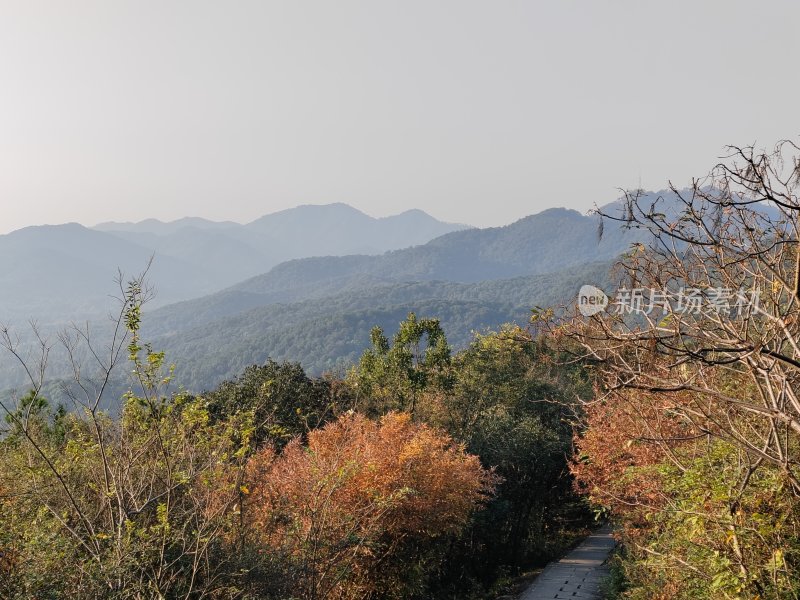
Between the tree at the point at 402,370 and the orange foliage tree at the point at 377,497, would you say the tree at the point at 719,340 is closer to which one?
the orange foliage tree at the point at 377,497

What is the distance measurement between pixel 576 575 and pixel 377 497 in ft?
27.0

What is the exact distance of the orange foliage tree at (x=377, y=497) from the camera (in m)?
8.98

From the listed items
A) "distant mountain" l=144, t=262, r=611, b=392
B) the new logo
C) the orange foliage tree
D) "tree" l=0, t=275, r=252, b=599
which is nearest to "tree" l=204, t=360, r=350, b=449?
the orange foliage tree

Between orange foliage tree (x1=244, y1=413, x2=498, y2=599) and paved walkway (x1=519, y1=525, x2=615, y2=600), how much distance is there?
2.86 meters

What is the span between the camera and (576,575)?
15281 mm

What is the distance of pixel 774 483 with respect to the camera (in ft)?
17.8

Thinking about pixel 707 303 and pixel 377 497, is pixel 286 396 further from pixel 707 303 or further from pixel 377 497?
pixel 707 303

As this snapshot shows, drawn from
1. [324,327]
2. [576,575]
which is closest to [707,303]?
[576,575]

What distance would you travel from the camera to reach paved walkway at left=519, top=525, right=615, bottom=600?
13.6 metres

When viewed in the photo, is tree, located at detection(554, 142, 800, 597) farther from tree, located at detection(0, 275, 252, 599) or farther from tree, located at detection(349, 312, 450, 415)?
tree, located at detection(349, 312, 450, 415)

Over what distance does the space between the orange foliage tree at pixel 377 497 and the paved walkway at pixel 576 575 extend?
Answer: 9.40ft

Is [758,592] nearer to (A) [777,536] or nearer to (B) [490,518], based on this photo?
(A) [777,536]

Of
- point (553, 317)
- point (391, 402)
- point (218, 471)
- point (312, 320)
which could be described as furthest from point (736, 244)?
point (312, 320)

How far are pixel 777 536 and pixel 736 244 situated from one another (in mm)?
2548
